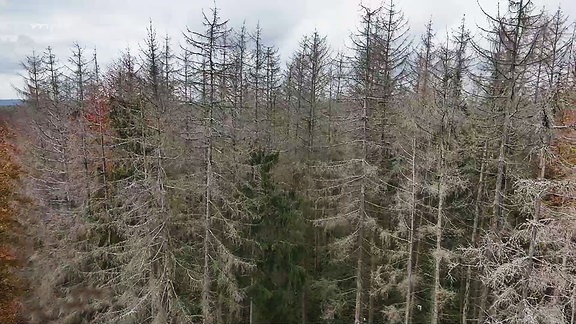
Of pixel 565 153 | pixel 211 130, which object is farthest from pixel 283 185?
pixel 565 153

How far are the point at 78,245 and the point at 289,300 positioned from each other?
864 cm

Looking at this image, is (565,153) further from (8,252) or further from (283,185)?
(8,252)

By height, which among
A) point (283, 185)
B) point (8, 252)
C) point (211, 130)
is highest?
point (211, 130)

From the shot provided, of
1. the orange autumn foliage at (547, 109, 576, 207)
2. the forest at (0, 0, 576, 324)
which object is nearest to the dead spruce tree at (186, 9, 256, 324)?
the forest at (0, 0, 576, 324)

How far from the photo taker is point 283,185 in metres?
→ 18.6

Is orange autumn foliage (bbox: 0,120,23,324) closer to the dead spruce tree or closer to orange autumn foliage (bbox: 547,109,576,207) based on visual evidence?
the dead spruce tree

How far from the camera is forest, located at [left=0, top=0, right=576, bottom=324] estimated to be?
1208 cm

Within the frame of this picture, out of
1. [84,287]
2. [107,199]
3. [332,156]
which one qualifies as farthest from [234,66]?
[84,287]

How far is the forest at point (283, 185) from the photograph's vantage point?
39.6 ft

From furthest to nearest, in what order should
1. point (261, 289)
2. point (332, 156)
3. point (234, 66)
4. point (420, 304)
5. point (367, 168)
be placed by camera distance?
point (332, 156), point (420, 304), point (261, 289), point (367, 168), point (234, 66)

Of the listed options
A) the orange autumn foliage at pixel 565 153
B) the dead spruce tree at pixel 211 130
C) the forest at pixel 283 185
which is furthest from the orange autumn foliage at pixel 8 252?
the orange autumn foliage at pixel 565 153

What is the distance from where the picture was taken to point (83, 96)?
19.2m

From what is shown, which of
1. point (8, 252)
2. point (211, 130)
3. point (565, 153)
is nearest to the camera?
point (211, 130)

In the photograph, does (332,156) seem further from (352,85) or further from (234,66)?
(234,66)
